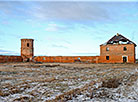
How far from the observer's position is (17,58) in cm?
4575

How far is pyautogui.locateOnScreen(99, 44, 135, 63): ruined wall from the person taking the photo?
36938 mm

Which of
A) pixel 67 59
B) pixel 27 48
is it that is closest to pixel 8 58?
pixel 27 48

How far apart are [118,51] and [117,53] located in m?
0.56

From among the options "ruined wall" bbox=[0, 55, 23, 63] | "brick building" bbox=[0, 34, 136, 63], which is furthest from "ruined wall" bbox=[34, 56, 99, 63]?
"ruined wall" bbox=[0, 55, 23, 63]

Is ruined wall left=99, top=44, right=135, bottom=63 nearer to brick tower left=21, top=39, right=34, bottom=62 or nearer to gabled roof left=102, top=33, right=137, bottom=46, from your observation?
gabled roof left=102, top=33, right=137, bottom=46

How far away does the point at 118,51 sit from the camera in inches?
1487

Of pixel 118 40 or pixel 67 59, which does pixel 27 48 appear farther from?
pixel 118 40

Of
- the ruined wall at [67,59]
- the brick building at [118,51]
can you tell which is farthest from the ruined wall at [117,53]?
the ruined wall at [67,59]

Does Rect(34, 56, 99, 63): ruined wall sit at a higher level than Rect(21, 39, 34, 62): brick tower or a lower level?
lower

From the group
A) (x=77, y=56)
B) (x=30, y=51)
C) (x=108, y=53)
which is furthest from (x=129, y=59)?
(x=30, y=51)

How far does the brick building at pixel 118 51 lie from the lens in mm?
37000

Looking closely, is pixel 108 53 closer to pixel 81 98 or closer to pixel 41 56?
pixel 41 56

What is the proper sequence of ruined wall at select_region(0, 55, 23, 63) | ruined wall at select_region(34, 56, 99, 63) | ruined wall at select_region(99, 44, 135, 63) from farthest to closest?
ruined wall at select_region(34, 56, 99, 63) → ruined wall at select_region(0, 55, 23, 63) → ruined wall at select_region(99, 44, 135, 63)

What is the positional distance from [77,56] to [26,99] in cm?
3734
